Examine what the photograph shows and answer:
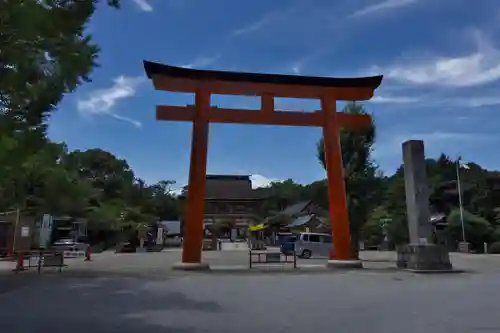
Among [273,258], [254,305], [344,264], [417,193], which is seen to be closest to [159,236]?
[273,258]

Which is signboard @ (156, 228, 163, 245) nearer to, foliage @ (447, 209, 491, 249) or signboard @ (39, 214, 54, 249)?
signboard @ (39, 214, 54, 249)

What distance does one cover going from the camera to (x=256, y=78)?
1808 cm

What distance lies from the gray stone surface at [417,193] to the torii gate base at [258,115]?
2.31 m

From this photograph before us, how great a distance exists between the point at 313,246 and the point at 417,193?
15355mm

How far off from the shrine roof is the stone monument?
9.47 ft

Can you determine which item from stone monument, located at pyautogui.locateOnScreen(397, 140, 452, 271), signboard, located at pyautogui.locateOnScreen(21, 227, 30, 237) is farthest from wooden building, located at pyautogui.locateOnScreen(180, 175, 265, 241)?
stone monument, located at pyautogui.locateOnScreen(397, 140, 452, 271)

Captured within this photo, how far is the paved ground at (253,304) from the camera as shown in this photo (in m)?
6.88

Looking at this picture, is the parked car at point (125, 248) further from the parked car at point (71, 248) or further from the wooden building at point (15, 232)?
the wooden building at point (15, 232)

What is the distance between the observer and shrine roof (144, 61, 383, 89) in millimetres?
17031

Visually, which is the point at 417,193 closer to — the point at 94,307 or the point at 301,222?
the point at 94,307

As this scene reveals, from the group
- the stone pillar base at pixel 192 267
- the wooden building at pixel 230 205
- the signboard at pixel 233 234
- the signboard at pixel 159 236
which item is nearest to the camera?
the stone pillar base at pixel 192 267

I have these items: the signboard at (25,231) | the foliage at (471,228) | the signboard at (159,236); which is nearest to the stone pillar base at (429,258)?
the foliage at (471,228)

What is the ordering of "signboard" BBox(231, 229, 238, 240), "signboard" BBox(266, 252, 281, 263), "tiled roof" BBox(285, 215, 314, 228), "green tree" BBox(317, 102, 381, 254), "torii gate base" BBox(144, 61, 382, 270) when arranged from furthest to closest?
"signboard" BBox(231, 229, 238, 240), "tiled roof" BBox(285, 215, 314, 228), "green tree" BBox(317, 102, 381, 254), "signboard" BBox(266, 252, 281, 263), "torii gate base" BBox(144, 61, 382, 270)

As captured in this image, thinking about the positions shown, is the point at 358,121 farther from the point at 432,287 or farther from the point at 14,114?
the point at 14,114
